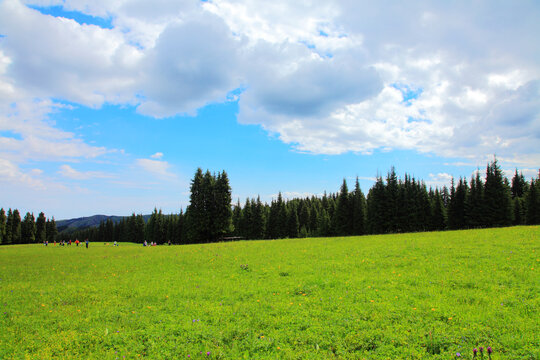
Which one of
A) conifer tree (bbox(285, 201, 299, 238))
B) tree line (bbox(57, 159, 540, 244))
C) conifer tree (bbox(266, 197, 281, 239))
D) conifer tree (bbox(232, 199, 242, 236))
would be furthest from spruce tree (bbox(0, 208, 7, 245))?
conifer tree (bbox(285, 201, 299, 238))

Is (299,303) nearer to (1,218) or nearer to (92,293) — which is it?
(92,293)

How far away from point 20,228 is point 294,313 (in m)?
137

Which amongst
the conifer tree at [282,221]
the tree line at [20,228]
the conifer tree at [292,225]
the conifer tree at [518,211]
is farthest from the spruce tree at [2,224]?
the conifer tree at [518,211]

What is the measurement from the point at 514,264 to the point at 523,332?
8462mm

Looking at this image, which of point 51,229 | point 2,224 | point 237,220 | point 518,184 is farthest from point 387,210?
point 51,229

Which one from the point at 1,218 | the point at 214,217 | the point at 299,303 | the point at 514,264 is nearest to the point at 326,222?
the point at 214,217

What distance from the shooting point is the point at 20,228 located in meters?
104

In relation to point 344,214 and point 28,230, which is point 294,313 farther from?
point 28,230

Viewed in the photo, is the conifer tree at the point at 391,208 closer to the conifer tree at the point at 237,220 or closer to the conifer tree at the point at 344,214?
the conifer tree at the point at 344,214

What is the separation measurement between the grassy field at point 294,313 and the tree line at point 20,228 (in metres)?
112

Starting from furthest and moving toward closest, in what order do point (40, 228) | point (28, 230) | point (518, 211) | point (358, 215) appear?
point (40, 228) < point (28, 230) < point (518, 211) < point (358, 215)

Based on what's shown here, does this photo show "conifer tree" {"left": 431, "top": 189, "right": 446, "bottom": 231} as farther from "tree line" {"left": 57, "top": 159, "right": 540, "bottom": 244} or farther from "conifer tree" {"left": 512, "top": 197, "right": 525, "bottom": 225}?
"conifer tree" {"left": 512, "top": 197, "right": 525, "bottom": 225}

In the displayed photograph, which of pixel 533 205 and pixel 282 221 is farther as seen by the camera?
pixel 282 221

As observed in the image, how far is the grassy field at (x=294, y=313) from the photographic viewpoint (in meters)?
6.88
